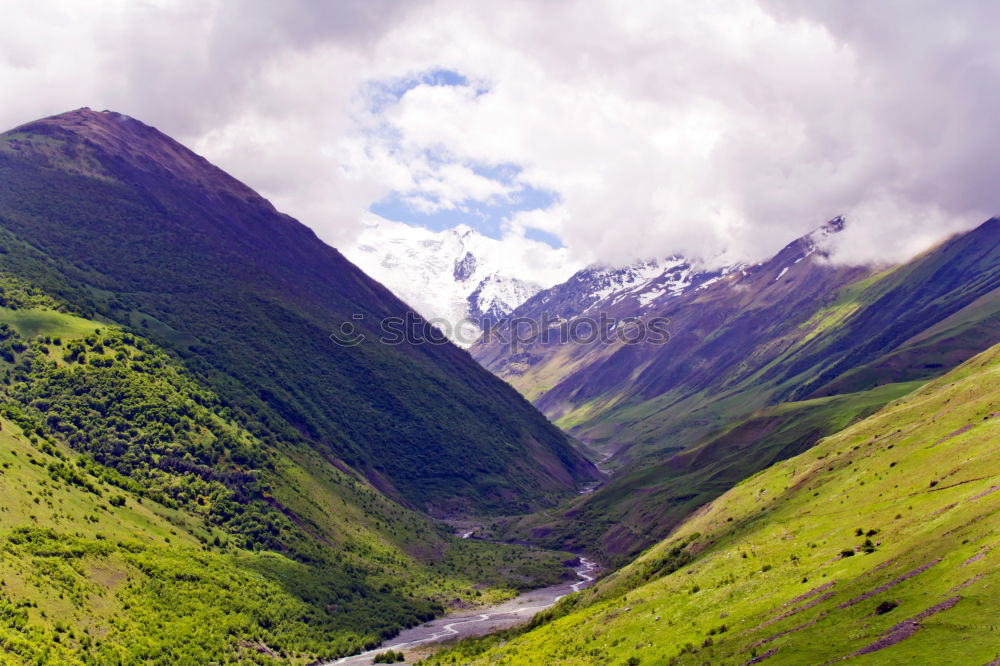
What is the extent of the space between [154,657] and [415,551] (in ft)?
334

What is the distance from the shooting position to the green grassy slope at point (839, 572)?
190 ft

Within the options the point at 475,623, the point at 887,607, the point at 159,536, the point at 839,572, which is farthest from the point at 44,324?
the point at 887,607

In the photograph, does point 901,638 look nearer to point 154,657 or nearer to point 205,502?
point 154,657

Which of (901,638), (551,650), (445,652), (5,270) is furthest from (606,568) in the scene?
(5,270)

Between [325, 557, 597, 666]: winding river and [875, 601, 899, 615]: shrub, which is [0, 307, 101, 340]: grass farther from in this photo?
[875, 601, 899, 615]: shrub

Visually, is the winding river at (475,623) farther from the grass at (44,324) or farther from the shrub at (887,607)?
the grass at (44,324)

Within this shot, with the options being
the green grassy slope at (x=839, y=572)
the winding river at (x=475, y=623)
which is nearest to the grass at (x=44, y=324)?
the winding river at (x=475, y=623)

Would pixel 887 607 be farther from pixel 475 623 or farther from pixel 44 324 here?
pixel 44 324

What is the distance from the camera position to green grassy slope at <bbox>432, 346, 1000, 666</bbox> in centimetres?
5791

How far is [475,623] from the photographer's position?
148 metres

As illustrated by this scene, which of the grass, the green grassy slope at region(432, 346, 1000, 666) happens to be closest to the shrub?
the green grassy slope at region(432, 346, 1000, 666)

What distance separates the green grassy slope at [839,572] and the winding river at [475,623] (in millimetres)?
20177

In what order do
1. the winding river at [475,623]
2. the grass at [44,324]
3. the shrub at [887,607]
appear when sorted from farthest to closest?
the grass at [44,324], the winding river at [475,623], the shrub at [887,607]

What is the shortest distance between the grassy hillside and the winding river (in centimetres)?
367
